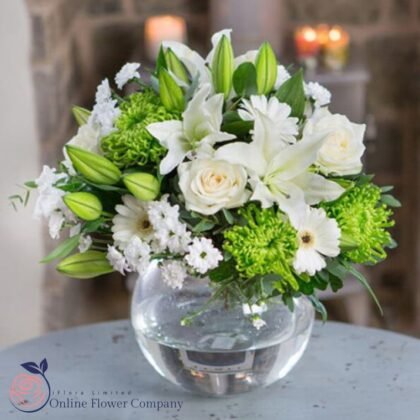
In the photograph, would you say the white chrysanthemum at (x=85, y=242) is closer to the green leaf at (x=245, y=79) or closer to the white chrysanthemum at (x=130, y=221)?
the white chrysanthemum at (x=130, y=221)

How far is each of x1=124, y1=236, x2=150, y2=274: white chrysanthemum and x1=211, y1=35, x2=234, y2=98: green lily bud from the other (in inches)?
8.8

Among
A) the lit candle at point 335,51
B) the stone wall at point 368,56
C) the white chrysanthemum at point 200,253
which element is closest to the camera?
the white chrysanthemum at point 200,253

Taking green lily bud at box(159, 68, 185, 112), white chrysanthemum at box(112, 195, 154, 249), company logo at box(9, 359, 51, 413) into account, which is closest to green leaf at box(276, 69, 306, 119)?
green lily bud at box(159, 68, 185, 112)

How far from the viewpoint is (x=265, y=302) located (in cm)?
133

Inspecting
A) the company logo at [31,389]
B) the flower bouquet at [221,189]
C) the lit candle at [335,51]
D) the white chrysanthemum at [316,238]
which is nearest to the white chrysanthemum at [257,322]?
the flower bouquet at [221,189]

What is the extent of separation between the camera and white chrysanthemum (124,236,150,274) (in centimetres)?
123

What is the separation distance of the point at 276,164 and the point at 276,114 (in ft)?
0.22

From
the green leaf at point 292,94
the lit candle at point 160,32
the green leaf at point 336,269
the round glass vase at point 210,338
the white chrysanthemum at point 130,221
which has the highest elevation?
the green leaf at point 292,94

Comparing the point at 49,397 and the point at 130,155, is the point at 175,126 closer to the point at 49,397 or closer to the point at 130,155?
the point at 130,155

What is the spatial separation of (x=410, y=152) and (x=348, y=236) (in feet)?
6.56

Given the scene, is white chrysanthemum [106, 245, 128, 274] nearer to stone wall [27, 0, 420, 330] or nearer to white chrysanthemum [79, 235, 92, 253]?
white chrysanthemum [79, 235, 92, 253]

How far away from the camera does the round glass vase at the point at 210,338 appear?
4.41ft

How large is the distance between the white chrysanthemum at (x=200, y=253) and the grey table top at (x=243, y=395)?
241 mm

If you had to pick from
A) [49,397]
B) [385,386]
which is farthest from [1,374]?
[385,386]
